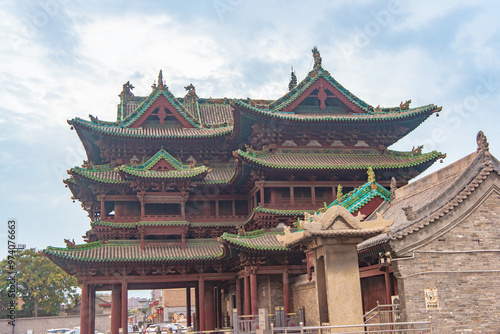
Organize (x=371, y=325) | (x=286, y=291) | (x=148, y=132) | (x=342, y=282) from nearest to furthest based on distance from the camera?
(x=371, y=325) < (x=342, y=282) < (x=286, y=291) < (x=148, y=132)

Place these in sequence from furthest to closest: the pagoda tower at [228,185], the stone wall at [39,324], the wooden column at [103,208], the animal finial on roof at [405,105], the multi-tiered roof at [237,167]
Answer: the stone wall at [39,324]
the animal finial on roof at [405,105]
the wooden column at [103,208]
the multi-tiered roof at [237,167]
the pagoda tower at [228,185]

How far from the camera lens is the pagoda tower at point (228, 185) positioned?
3288cm

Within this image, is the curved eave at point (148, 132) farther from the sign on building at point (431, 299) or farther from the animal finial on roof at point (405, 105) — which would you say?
the sign on building at point (431, 299)

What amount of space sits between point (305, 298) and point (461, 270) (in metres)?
11.8

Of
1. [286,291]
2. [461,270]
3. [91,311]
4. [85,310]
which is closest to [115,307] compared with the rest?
[91,311]

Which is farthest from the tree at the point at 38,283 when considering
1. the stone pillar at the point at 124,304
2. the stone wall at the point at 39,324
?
the stone pillar at the point at 124,304

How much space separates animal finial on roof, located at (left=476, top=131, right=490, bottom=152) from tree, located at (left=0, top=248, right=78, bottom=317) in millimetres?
58839

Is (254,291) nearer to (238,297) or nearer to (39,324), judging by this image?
(238,297)

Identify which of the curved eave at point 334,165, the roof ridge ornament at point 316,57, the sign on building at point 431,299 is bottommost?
the sign on building at point 431,299

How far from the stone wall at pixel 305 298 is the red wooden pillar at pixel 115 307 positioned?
1220cm

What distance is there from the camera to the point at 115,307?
35875 millimetres

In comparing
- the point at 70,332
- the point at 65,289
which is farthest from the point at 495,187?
the point at 65,289

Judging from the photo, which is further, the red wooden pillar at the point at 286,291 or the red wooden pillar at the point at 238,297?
the red wooden pillar at the point at 238,297

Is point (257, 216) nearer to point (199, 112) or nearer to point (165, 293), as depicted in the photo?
point (199, 112)
